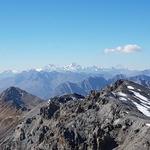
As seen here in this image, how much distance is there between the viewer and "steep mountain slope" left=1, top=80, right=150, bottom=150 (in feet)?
299

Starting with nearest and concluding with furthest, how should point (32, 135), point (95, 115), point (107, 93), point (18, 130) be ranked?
1. point (95, 115)
2. point (107, 93)
3. point (32, 135)
4. point (18, 130)

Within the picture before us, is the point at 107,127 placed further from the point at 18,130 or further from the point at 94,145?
the point at 18,130

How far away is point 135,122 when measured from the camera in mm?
91062

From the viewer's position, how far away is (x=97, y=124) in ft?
336

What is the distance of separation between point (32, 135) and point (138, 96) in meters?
36.3

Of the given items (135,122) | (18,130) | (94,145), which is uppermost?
(135,122)

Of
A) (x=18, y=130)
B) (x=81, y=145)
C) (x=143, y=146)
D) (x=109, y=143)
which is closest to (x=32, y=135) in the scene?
(x=18, y=130)

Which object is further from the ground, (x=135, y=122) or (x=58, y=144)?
(x=135, y=122)

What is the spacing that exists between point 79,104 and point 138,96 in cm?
1738

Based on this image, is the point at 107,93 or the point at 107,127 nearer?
the point at 107,127

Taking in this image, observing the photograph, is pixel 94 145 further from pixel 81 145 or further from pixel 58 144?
pixel 58 144

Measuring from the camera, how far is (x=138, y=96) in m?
120

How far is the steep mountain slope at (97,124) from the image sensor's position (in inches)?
3588

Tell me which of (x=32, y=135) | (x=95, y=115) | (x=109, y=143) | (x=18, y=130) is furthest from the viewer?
(x=18, y=130)
